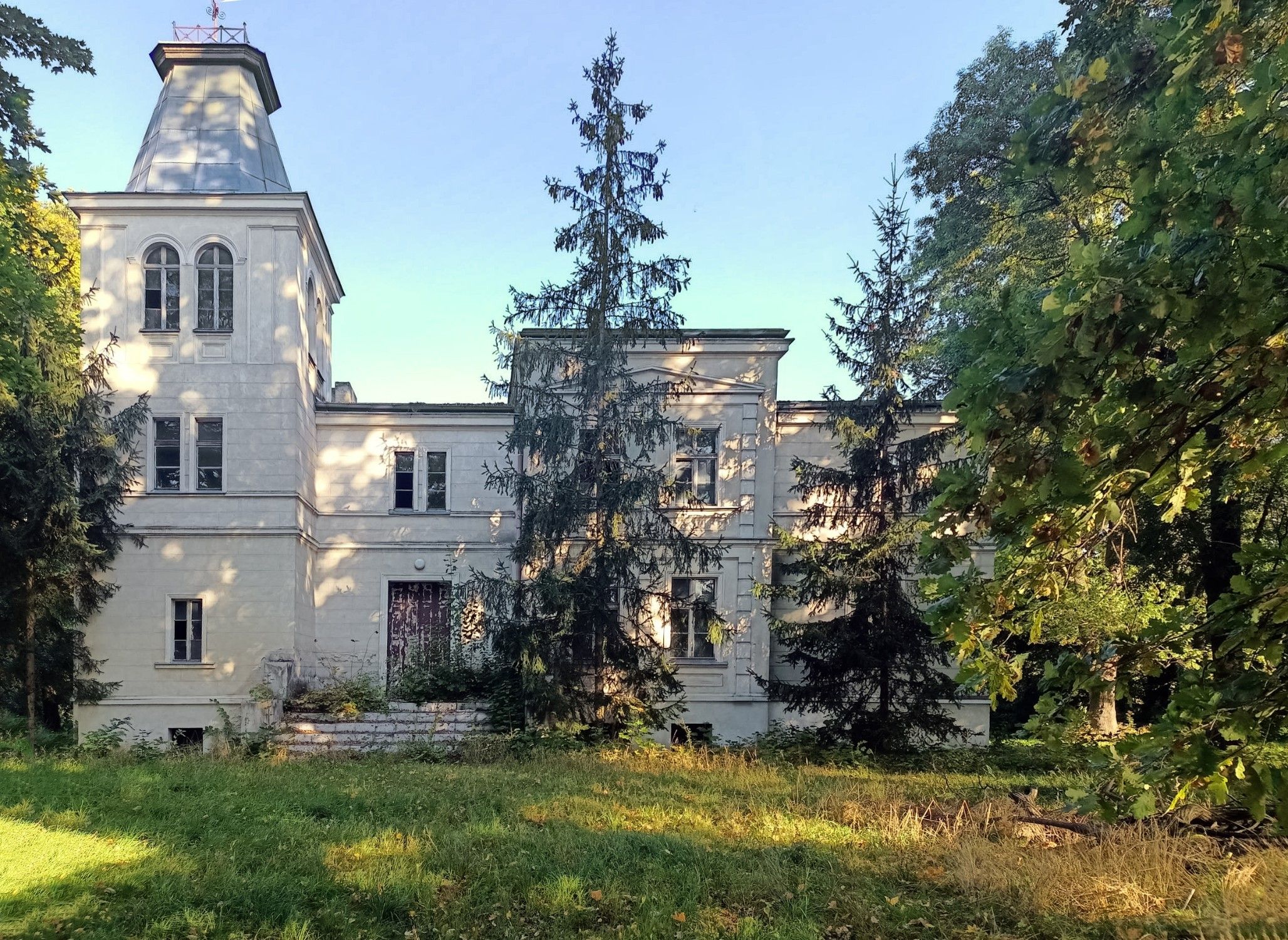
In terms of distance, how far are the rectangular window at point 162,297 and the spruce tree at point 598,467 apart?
317 inches

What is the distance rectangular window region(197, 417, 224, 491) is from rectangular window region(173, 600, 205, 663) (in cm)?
255

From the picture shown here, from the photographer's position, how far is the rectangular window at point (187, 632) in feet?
56.8

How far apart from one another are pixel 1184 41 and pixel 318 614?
19906 mm

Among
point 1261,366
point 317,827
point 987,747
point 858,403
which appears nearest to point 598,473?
point 858,403

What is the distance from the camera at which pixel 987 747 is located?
1672 centimetres

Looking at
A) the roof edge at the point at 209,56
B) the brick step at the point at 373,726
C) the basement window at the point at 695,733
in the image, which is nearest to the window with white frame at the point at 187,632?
the brick step at the point at 373,726

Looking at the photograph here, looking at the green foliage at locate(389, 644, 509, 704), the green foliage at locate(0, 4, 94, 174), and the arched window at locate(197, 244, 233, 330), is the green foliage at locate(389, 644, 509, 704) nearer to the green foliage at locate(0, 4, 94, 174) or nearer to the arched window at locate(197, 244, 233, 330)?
the arched window at locate(197, 244, 233, 330)

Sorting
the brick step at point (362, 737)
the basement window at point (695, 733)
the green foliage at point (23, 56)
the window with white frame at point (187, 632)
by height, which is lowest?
the basement window at point (695, 733)

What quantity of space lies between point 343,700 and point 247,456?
5.60 meters

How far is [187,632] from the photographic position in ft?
56.9

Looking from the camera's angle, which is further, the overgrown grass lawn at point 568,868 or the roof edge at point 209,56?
the roof edge at point 209,56

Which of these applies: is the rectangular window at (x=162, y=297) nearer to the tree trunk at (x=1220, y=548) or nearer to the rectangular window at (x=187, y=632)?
the rectangular window at (x=187, y=632)

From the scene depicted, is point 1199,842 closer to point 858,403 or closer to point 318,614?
point 858,403

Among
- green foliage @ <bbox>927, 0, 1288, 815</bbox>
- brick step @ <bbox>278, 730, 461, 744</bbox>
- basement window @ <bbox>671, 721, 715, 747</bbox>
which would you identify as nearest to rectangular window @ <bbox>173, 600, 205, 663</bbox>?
brick step @ <bbox>278, 730, 461, 744</bbox>
